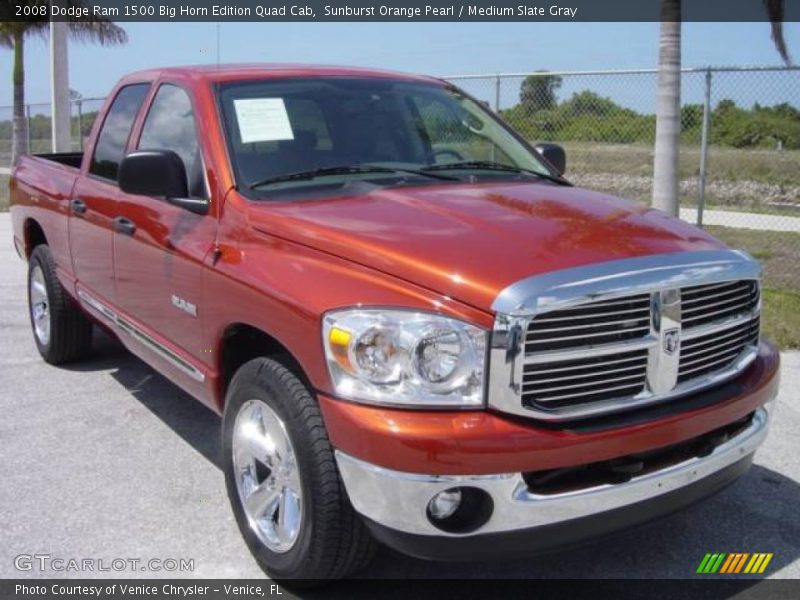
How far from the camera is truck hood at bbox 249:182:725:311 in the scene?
2756 millimetres

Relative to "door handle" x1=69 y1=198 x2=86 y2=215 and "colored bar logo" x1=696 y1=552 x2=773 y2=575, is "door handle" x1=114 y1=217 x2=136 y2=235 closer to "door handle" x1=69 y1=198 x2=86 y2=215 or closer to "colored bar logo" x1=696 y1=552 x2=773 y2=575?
"door handle" x1=69 y1=198 x2=86 y2=215

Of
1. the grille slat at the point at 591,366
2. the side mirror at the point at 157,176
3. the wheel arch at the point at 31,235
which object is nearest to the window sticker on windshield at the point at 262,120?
the side mirror at the point at 157,176

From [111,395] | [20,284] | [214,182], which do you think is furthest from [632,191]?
[214,182]

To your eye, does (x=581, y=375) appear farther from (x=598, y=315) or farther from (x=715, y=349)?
(x=715, y=349)

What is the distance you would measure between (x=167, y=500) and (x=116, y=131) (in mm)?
2223

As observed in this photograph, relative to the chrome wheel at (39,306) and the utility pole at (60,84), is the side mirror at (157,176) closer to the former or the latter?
→ the chrome wheel at (39,306)

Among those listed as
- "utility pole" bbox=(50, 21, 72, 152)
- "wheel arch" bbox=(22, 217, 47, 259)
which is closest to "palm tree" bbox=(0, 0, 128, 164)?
"utility pole" bbox=(50, 21, 72, 152)

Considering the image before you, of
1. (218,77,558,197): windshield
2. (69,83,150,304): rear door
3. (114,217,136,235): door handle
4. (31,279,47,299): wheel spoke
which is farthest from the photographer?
(31,279,47,299): wheel spoke

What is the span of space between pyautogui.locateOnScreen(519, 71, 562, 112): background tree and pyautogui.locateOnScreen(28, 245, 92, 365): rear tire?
6561 millimetres

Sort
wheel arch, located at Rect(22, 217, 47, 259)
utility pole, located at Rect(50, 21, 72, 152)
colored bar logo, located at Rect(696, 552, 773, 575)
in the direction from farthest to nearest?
utility pole, located at Rect(50, 21, 72, 152) → wheel arch, located at Rect(22, 217, 47, 259) → colored bar logo, located at Rect(696, 552, 773, 575)

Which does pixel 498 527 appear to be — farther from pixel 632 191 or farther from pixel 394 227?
pixel 632 191

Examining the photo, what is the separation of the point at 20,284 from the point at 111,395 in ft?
13.7

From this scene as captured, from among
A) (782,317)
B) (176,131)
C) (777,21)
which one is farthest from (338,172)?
(777,21)

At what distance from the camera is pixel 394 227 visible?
3096 mm
